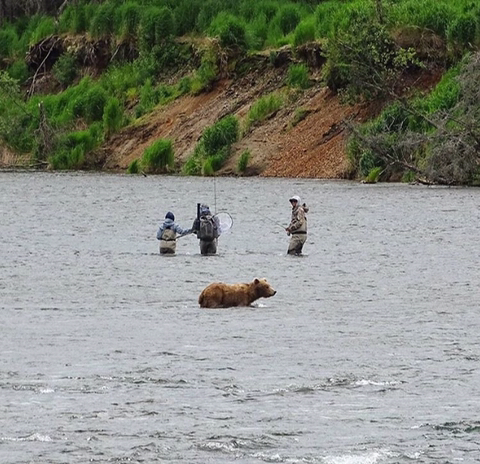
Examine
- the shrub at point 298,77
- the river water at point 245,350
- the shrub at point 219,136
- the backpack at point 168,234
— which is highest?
the shrub at point 298,77

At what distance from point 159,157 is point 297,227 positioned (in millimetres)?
38318

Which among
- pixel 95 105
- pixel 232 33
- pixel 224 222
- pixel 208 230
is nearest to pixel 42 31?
pixel 95 105

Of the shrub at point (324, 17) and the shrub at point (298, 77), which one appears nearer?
the shrub at point (324, 17)

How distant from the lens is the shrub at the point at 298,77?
228 ft

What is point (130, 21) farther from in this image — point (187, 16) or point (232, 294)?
point (232, 294)

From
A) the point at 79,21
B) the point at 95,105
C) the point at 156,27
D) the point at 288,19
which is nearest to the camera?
the point at 288,19

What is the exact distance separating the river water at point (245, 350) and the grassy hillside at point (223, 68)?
2073cm

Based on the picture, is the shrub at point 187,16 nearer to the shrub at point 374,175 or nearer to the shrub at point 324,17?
the shrub at point 324,17

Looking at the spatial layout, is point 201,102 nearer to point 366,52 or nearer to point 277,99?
point 277,99

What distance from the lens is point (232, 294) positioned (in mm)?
23078

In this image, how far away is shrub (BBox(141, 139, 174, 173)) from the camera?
2687 inches

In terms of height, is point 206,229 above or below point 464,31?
below

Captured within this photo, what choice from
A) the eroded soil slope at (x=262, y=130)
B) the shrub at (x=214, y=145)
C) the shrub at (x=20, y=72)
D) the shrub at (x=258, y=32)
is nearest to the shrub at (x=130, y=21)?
the shrub at (x=20, y=72)

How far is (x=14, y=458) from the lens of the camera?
13844mm
